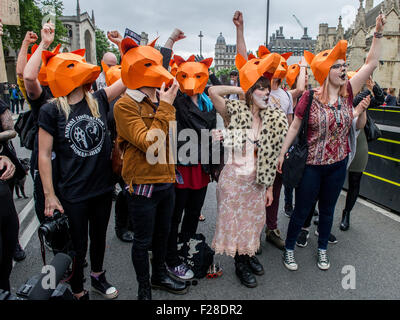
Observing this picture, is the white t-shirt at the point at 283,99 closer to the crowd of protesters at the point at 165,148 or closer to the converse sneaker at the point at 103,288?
the crowd of protesters at the point at 165,148

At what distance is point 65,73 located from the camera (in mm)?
2293

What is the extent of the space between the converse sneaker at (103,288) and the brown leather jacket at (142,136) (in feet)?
3.56

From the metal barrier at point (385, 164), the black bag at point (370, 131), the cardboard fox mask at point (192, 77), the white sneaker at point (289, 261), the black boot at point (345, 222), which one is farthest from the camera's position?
the metal barrier at point (385, 164)

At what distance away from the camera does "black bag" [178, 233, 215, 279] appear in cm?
312

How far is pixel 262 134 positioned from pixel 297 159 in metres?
0.58

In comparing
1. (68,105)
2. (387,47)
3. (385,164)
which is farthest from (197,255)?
(387,47)

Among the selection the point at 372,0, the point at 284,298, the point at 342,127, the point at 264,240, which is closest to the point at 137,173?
the point at 284,298

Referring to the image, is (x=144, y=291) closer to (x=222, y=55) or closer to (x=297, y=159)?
(x=297, y=159)

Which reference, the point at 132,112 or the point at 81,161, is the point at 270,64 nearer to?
the point at 132,112

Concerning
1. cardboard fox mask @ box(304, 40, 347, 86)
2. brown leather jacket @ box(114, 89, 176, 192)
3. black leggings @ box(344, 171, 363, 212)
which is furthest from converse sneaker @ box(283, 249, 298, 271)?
cardboard fox mask @ box(304, 40, 347, 86)

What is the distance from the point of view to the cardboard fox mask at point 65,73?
90.1 inches

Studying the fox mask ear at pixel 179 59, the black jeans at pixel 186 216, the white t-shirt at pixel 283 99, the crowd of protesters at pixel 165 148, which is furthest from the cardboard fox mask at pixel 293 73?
the black jeans at pixel 186 216

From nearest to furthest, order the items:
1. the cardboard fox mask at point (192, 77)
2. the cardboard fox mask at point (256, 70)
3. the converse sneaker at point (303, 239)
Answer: the cardboard fox mask at point (256, 70) < the cardboard fox mask at point (192, 77) < the converse sneaker at point (303, 239)

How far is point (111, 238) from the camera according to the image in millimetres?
4043
